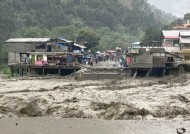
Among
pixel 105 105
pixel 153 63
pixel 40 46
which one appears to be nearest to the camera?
pixel 105 105

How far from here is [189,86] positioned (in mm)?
34344

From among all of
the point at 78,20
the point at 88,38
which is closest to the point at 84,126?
the point at 88,38

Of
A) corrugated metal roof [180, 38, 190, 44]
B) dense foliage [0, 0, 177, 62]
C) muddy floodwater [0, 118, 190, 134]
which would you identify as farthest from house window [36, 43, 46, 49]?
muddy floodwater [0, 118, 190, 134]

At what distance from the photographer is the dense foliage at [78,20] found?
272 ft

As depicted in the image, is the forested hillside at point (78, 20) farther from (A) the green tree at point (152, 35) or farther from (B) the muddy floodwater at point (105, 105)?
(B) the muddy floodwater at point (105, 105)

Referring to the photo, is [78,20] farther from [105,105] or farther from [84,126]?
[84,126]

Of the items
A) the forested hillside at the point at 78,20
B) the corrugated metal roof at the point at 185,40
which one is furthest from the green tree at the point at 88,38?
the corrugated metal roof at the point at 185,40

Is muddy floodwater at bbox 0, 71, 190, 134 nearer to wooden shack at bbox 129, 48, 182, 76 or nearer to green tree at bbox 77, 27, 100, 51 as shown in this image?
wooden shack at bbox 129, 48, 182, 76

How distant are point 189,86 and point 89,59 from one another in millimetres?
21025

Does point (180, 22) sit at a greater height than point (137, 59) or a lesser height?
greater

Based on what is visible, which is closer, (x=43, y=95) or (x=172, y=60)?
(x=43, y=95)

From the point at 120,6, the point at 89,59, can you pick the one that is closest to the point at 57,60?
the point at 89,59

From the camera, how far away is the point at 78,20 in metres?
111

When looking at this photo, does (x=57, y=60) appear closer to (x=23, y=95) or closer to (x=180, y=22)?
(x=23, y=95)
